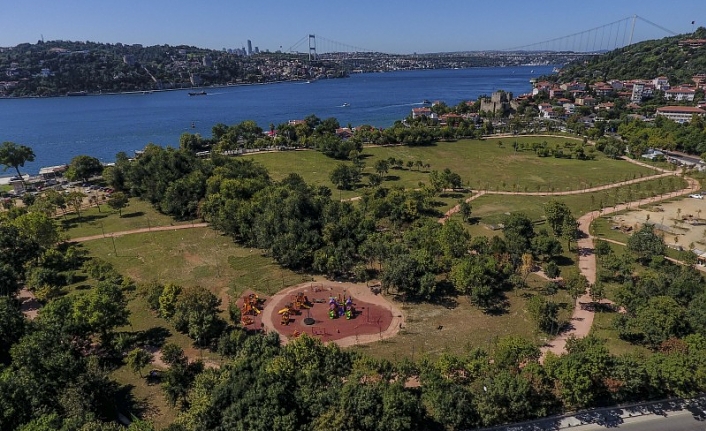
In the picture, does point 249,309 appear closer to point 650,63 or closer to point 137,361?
point 137,361

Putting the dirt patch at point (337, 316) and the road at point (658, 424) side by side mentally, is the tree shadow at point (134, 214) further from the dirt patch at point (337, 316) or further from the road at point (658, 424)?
the road at point (658, 424)

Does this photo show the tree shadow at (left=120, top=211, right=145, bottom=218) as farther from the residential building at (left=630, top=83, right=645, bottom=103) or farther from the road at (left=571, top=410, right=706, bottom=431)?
the residential building at (left=630, top=83, right=645, bottom=103)

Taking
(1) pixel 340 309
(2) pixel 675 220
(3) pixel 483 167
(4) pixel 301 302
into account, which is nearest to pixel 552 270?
(1) pixel 340 309

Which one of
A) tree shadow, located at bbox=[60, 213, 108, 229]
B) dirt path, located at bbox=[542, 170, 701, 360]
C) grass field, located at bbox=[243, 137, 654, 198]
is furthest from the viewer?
grass field, located at bbox=[243, 137, 654, 198]

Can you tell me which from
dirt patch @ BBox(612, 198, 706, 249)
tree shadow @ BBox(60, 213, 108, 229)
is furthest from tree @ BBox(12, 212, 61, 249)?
dirt patch @ BBox(612, 198, 706, 249)

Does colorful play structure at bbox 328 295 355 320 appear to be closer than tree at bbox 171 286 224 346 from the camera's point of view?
No

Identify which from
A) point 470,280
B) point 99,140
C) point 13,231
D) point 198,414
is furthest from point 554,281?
point 99,140

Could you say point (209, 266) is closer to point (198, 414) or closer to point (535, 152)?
point (198, 414)

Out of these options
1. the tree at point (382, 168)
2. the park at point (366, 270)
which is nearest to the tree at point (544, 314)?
the park at point (366, 270)
